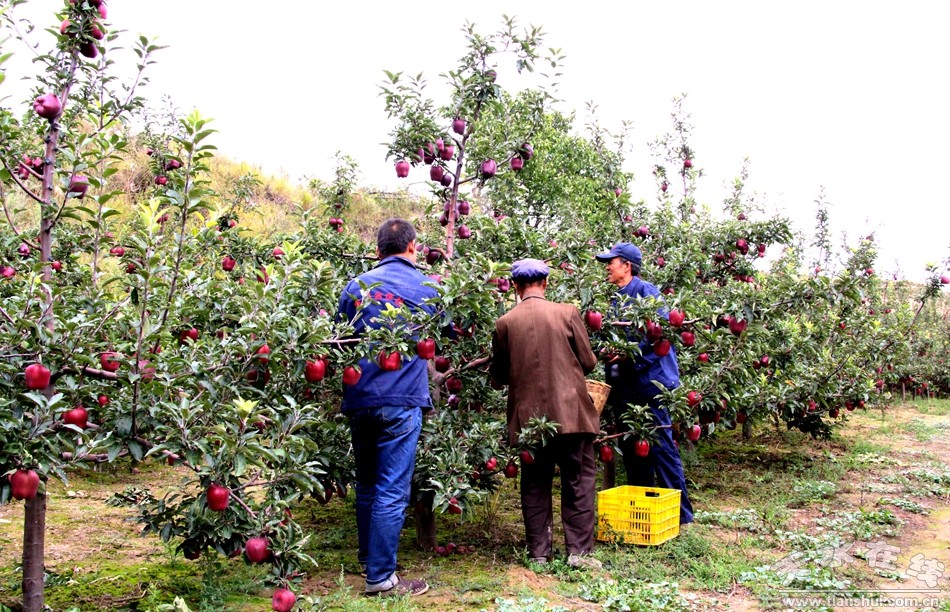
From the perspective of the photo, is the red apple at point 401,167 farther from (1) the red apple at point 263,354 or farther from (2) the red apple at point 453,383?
(1) the red apple at point 263,354

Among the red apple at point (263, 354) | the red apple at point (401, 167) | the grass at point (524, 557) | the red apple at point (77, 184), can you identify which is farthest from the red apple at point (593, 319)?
the red apple at point (77, 184)

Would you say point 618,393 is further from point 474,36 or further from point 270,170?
point 270,170

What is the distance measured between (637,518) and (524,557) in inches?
30.7

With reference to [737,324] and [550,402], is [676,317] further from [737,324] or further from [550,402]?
[550,402]

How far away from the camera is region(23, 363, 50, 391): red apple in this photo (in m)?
2.60

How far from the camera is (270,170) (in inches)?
883

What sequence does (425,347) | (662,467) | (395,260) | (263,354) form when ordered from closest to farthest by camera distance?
(263,354), (425,347), (395,260), (662,467)

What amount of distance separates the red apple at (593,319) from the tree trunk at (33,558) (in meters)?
3.03

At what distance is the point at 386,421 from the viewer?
394 centimetres

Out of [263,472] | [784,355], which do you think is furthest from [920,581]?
[263,472]

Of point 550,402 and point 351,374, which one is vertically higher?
point 351,374

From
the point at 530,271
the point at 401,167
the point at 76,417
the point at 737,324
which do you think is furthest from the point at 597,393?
the point at 76,417

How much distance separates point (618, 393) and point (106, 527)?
3.65 metres

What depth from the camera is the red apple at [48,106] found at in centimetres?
317
